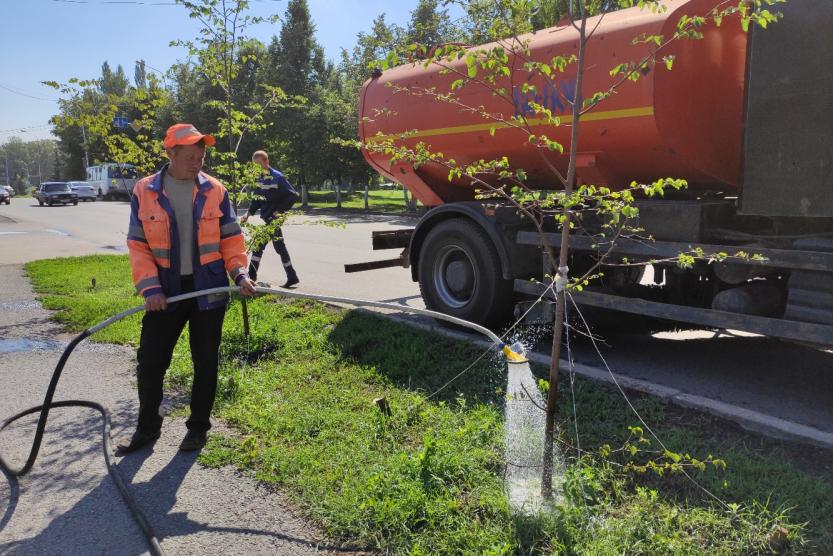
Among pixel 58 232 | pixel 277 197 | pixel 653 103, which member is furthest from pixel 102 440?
pixel 58 232

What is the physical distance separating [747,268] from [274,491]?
3428 mm

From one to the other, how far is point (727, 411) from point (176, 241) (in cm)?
330

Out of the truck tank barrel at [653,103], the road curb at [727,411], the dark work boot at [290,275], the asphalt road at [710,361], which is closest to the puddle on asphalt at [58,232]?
the asphalt road at [710,361]

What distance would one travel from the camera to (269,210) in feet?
27.8

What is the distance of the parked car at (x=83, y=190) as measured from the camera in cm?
4484

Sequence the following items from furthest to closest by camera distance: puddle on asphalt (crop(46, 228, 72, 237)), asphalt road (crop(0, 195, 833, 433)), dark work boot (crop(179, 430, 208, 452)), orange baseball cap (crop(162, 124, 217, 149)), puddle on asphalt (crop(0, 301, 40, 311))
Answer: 1. puddle on asphalt (crop(46, 228, 72, 237))
2. puddle on asphalt (crop(0, 301, 40, 311))
3. asphalt road (crop(0, 195, 833, 433))
4. dark work boot (crop(179, 430, 208, 452))
5. orange baseball cap (crop(162, 124, 217, 149))

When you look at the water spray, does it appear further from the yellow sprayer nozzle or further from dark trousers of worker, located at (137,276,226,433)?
dark trousers of worker, located at (137,276,226,433)

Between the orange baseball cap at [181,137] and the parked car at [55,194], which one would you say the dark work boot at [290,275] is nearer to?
the orange baseball cap at [181,137]

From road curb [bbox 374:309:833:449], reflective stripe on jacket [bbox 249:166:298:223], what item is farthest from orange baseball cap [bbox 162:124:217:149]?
reflective stripe on jacket [bbox 249:166:298:223]

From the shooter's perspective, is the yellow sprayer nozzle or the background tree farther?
the background tree

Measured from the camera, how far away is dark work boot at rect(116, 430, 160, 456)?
3740 millimetres

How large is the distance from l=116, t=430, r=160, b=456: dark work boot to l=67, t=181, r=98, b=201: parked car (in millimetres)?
45867

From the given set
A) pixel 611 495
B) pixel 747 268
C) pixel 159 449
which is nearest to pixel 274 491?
pixel 159 449

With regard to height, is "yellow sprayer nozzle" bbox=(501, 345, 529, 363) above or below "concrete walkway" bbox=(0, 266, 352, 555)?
above
